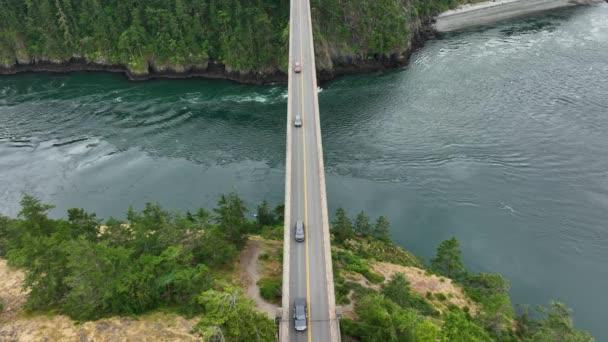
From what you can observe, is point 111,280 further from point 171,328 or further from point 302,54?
point 302,54

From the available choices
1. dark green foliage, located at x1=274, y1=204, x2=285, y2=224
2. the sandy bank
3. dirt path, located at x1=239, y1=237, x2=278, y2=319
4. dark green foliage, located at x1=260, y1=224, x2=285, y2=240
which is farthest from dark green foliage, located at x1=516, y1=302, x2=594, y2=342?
the sandy bank

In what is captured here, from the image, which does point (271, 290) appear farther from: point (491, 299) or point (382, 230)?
point (491, 299)

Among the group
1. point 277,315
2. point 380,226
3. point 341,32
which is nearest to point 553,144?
point 380,226

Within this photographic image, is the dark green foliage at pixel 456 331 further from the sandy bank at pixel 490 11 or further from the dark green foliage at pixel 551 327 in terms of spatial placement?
the sandy bank at pixel 490 11

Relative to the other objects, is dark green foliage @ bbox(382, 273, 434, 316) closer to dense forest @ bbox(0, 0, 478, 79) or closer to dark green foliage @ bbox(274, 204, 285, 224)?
dark green foliage @ bbox(274, 204, 285, 224)

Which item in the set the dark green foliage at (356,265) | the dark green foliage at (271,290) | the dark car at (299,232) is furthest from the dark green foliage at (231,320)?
the dark green foliage at (356,265)

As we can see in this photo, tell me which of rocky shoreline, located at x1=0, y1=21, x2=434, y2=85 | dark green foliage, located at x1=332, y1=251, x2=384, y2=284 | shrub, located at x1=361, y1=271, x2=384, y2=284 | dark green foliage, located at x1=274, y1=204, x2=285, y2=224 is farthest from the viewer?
rocky shoreline, located at x1=0, y1=21, x2=434, y2=85
